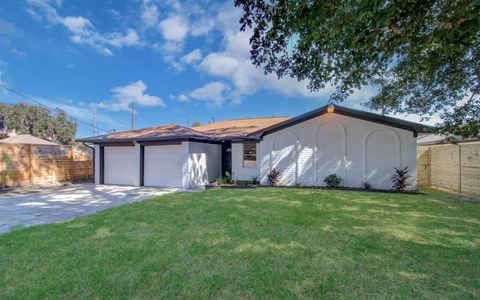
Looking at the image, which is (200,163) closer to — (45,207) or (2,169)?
(45,207)

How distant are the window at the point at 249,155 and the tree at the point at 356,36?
7132 mm

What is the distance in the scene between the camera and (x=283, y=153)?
11812 mm

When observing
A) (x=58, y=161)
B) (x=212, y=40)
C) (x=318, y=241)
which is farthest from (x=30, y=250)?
(x=58, y=161)

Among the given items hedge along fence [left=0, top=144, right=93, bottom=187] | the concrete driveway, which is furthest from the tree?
hedge along fence [left=0, top=144, right=93, bottom=187]

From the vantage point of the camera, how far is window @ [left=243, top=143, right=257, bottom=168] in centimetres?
1279

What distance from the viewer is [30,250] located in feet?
12.7

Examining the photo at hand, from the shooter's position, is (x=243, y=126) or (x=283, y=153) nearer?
(x=283, y=153)

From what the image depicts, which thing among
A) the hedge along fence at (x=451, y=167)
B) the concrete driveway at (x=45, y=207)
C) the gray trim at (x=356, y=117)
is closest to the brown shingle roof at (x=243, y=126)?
the gray trim at (x=356, y=117)

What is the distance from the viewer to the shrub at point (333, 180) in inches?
423

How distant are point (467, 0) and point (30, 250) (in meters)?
7.59

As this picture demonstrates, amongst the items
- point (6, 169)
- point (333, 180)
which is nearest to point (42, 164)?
point (6, 169)

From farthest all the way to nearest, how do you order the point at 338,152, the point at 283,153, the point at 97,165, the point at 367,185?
1. the point at 97,165
2. the point at 283,153
3. the point at 338,152
4. the point at 367,185

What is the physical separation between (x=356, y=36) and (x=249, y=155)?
9.87 meters

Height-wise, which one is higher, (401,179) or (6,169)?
(6,169)
